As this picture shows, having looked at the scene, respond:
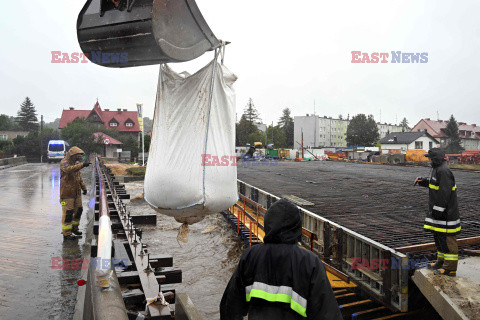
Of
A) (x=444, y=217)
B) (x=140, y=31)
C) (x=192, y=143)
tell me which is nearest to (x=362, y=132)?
(x=444, y=217)

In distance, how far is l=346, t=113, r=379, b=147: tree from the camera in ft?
203

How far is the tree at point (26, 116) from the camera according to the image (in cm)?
7575

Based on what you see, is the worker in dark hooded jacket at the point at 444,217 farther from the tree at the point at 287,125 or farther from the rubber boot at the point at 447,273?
the tree at the point at 287,125

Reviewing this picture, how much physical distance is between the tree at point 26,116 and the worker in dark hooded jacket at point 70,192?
79252 mm

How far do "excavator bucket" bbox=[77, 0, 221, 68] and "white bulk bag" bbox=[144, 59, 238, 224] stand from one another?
0.36 metres

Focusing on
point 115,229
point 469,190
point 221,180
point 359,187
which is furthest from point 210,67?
point 469,190

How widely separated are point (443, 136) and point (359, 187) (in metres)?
58.6

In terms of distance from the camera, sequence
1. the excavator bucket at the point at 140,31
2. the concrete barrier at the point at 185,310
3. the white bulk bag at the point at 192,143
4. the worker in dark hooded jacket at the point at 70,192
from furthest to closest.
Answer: the worker in dark hooded jacket at the point at 70,192 < the concrete barrier at the point at 185,310 < the white bulk bag at the point at 192,143 < the excavator bucket at the point at 140,31

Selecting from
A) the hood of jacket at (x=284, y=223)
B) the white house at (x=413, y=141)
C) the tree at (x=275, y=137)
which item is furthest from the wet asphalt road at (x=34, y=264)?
the tree at (x=275, y=137)

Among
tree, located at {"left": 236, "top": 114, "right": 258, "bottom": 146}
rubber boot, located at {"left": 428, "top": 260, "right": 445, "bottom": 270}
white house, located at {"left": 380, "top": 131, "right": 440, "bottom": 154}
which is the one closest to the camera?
rubber boot, located at {"left": 428, "top": 260, "right": 445, "bottom": 270}

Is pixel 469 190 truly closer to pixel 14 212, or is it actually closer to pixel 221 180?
pixel 221 180

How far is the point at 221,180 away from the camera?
278 cm

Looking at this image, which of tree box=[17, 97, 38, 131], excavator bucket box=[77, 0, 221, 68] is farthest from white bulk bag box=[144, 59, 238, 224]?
tree box=[17, 97, 38, 131]

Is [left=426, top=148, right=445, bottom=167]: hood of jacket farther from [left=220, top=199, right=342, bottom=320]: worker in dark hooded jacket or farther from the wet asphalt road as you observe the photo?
the wet asphalt road
